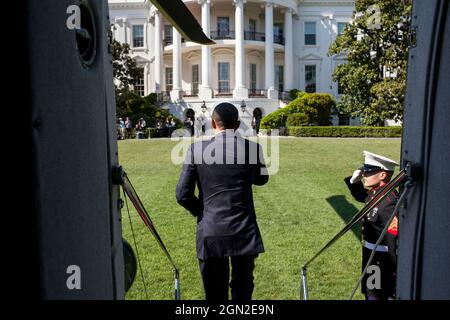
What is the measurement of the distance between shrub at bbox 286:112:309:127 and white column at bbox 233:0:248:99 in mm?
8679

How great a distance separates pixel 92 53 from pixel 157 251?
15.1 feet

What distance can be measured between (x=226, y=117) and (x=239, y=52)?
38350 mm

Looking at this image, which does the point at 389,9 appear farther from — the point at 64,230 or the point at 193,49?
the point at 64,230

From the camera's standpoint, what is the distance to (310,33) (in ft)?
154

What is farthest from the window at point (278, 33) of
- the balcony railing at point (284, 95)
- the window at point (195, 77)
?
the window at point (195, 77)

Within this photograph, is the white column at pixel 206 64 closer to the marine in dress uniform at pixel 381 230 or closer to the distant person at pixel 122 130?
the distant person at pixel 122 130

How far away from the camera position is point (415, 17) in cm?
186

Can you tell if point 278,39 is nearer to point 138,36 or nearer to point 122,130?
point 138,36

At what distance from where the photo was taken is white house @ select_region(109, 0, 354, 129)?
132 ft

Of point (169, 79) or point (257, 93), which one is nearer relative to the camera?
point (257, 93)

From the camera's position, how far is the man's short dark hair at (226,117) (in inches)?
127

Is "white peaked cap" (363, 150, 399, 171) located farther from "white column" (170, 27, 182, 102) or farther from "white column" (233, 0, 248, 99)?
"white column" (170, 27, 182, 102)

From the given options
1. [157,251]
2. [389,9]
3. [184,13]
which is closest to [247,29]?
[389,9]

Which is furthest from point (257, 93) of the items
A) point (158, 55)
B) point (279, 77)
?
point (158, 55)
